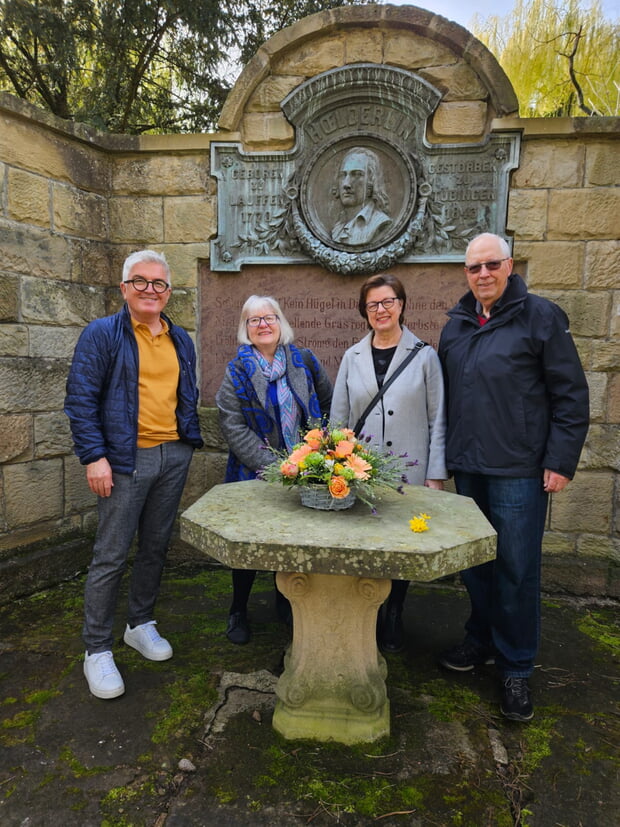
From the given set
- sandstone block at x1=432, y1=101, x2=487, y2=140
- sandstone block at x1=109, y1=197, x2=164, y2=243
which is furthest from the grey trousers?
sandstone block at x1=432, y1=101, x2=487, y2=140

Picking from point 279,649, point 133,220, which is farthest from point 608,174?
point 279,649

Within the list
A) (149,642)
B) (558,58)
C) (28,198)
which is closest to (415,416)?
(149,642)

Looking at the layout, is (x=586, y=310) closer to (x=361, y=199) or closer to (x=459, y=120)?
(x=459, y=120)

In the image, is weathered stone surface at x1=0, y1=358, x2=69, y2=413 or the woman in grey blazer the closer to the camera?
the woman in grey blazer

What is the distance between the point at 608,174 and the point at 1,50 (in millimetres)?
5755

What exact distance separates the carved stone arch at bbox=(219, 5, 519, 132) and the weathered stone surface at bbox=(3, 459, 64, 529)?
267 cm

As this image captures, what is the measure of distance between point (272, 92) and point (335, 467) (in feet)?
9.85

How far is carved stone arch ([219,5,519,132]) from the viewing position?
345cm

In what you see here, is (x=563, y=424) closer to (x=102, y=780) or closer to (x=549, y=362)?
(x=549, y=362)

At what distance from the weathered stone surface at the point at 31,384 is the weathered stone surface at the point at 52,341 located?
0.17 ft

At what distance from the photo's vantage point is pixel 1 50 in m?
5.40

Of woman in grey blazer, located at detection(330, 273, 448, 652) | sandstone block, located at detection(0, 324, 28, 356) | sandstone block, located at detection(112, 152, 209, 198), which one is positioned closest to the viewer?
woman in grey blazer, located at detection(330, 273, 448, 652)

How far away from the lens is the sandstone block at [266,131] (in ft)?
12.3

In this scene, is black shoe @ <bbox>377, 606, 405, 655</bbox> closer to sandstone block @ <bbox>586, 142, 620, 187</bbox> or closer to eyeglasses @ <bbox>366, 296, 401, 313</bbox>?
eyeglasses @ <bbox>366, 296, 401, 313</bbox>
